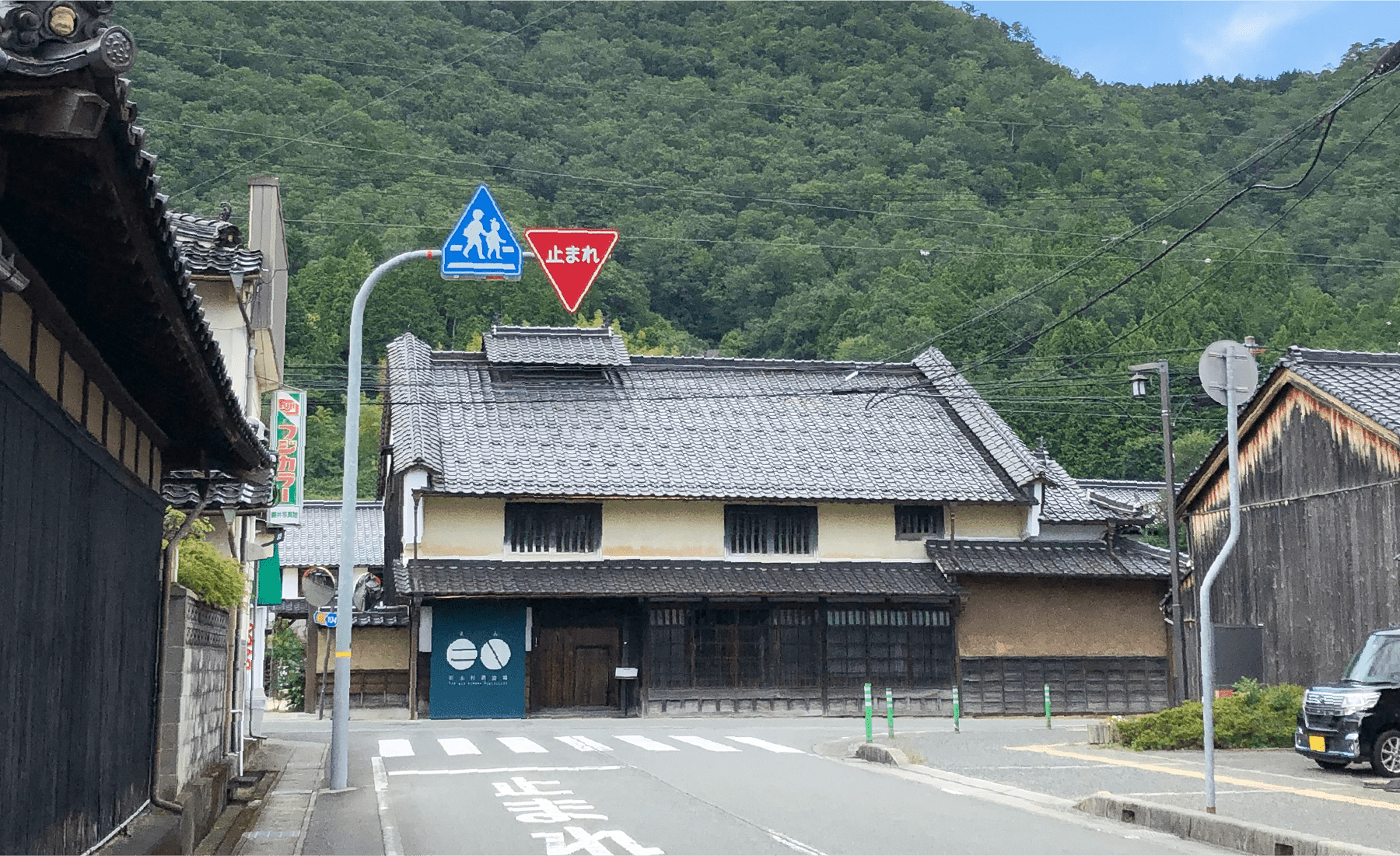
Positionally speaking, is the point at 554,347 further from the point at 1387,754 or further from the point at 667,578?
the point at 1387,754

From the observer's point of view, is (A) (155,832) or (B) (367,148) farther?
(B) (367,148)

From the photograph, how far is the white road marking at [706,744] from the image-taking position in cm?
2092

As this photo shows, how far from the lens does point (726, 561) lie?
33625 mm

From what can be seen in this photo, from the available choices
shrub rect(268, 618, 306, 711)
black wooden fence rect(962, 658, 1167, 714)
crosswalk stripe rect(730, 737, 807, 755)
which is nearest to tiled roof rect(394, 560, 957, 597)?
black wooden fence rect(962, 658, 1167, 714)

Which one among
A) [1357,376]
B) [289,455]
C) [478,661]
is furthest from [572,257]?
[478,661]

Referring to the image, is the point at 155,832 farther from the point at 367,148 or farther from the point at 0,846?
the point at 367,148

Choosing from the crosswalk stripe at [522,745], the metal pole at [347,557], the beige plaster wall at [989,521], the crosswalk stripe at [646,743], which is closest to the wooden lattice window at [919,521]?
the beige plaster wall at [989,521]

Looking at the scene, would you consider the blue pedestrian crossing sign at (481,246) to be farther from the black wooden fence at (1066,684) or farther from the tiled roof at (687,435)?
the black wooden fence at (1066,684)

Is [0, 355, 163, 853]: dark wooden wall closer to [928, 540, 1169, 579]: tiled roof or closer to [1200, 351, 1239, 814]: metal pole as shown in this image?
[1200, 351, 1239, 814]: metal pole

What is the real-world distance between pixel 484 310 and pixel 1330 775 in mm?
55565

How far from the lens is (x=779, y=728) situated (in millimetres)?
27266

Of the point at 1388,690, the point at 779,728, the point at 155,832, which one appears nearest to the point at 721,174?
the point at 779,728

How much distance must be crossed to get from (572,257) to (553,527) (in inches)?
762

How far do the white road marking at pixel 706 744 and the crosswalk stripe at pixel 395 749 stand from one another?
182 inches
